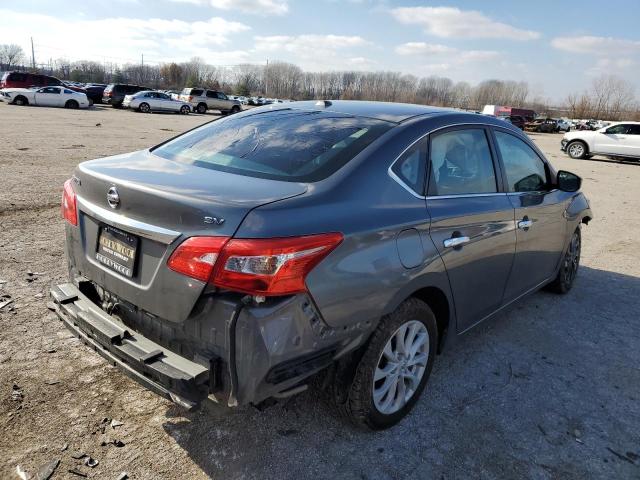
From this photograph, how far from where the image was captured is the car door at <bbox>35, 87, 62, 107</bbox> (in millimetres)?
31706

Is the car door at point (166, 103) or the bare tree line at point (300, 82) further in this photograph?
the bare tree line at point (300, 82)

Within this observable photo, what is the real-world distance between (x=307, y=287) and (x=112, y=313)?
3.78 feet

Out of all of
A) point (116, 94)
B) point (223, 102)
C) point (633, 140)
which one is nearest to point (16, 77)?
point (116, 94)

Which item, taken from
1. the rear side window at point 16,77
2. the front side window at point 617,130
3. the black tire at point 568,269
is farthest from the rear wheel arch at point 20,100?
the black tire at point 568,269

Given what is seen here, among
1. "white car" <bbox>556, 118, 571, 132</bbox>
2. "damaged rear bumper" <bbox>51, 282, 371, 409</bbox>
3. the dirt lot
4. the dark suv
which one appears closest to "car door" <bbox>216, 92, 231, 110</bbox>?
the dark suv

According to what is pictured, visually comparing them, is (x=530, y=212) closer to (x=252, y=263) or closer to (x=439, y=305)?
(x=439, y=305)

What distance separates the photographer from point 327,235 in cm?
213

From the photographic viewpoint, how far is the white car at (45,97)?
31.0m

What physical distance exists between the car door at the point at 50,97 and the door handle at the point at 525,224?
35041mm

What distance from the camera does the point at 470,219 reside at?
299 cm

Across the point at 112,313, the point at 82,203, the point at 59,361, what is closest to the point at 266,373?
the point at 112,313

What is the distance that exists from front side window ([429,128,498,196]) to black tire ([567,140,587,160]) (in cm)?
2144

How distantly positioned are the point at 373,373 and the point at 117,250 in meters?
1.41

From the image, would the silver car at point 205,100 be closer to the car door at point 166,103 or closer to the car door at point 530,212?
the car door at point 166,103
